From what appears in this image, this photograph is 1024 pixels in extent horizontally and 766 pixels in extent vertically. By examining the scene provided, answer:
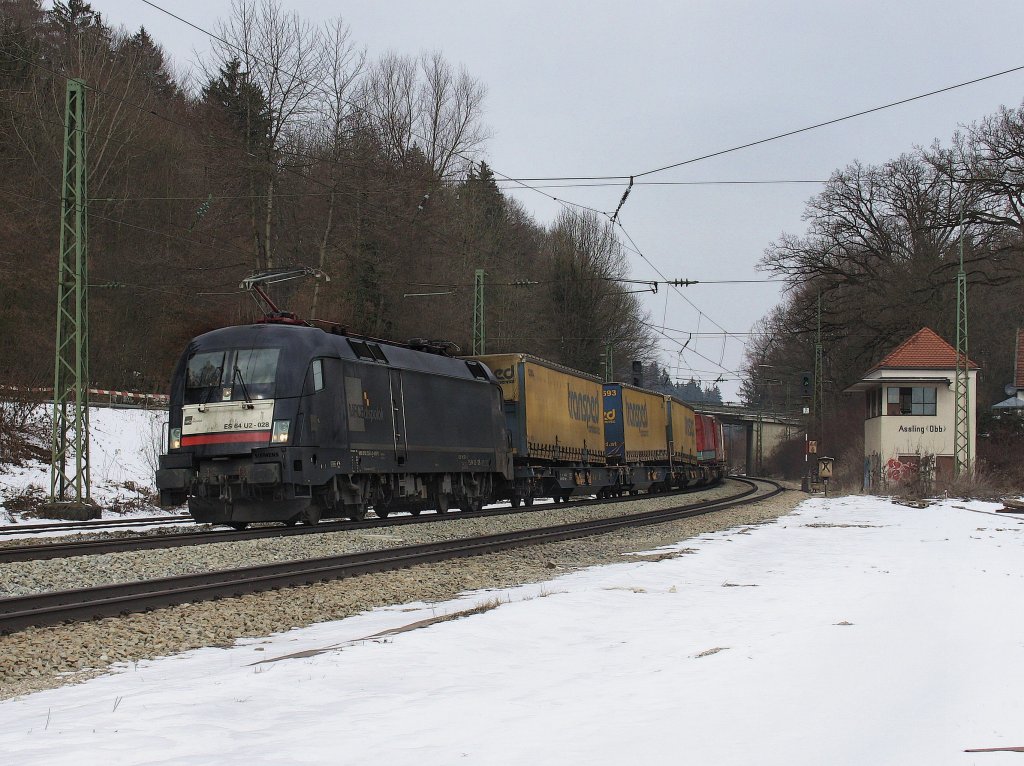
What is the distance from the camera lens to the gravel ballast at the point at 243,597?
7.34m

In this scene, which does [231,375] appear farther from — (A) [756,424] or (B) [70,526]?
(A) [756,424]

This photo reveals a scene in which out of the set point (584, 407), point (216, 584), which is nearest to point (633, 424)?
point (584, 407)

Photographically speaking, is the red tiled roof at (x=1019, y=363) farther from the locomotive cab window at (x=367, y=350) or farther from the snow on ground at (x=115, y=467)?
the locomotive cab window at (x=367, y=350)

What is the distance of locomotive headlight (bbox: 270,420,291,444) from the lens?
15719 mm

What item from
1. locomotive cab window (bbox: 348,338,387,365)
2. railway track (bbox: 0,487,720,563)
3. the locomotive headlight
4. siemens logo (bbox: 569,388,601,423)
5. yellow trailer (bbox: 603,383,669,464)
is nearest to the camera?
railway track (bbox: 0,487,720,563)

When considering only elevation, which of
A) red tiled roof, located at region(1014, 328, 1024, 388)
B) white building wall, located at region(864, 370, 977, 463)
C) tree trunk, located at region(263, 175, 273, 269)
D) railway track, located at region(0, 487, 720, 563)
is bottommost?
railway track, located at region(0, 487, 720, 563)

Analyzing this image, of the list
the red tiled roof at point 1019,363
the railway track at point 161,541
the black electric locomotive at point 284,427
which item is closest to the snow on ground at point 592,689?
the railway track at point 161,541

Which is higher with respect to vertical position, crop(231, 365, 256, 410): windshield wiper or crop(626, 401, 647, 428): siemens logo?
crop(231, 365, 256, 410): windshield wiper

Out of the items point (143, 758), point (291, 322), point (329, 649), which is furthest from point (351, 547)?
point (143, 758)

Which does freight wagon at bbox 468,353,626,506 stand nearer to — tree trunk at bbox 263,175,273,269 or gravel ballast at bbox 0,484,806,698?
gravel ballast at bbox 0,484,806,698

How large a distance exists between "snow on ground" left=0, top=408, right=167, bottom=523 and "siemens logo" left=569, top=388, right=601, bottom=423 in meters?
11.3

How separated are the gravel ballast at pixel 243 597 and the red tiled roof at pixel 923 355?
29396mm

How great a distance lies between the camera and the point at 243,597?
982cm

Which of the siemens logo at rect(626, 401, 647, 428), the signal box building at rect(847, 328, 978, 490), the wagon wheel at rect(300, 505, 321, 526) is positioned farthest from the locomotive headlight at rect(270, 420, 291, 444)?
the signal box building at rect(847, 328, 978, 490)
